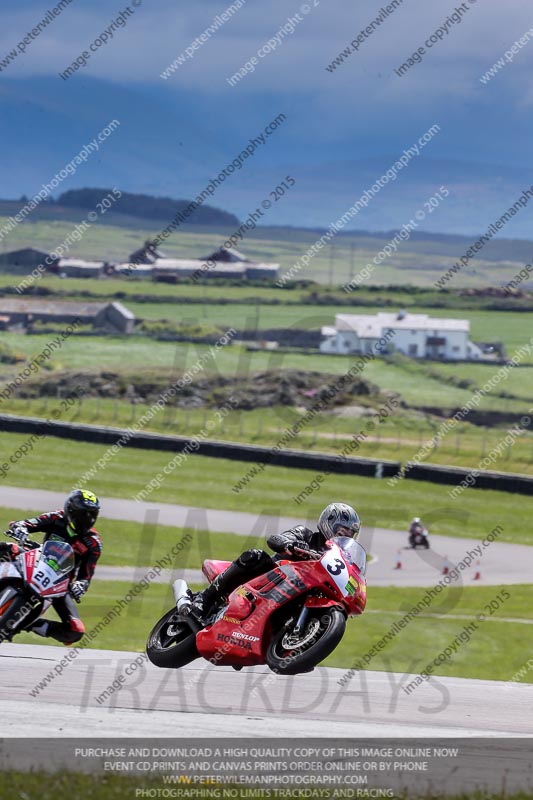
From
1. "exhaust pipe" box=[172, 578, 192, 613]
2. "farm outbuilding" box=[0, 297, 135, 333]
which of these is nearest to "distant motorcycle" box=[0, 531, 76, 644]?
"exhaust pipe" box=[172, 578, 192, 613]

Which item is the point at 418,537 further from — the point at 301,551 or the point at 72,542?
the point at 301,551

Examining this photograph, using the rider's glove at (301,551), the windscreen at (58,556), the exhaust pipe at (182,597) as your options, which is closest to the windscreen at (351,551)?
the rider's glove at (301,551)

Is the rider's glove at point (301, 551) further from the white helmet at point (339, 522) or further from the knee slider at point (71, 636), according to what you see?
the knee slider at point (71, 636)

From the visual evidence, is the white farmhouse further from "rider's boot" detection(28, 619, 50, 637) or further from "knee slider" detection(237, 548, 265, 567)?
"rider's boot" detection(28, 619, 50, 637)

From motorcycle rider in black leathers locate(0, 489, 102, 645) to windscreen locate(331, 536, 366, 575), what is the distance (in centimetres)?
246

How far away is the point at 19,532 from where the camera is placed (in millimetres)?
12789

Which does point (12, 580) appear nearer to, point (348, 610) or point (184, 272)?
point (348, 610)

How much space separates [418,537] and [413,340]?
2894 inches

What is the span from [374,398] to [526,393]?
17392mm

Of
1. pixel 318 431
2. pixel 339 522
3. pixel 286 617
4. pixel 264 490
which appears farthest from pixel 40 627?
pixel 318 431

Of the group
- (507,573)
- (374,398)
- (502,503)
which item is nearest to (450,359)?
(374,398)

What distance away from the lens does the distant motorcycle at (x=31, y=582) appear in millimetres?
12055

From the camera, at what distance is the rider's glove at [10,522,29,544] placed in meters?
12.7

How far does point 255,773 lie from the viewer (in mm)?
9594
